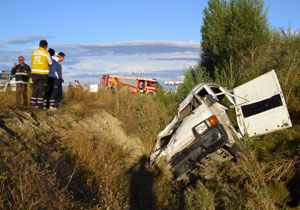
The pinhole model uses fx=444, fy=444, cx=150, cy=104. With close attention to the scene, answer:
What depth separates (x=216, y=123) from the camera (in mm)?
9234

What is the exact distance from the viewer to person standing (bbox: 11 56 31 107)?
11148mm

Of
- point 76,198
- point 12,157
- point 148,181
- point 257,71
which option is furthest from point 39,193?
point 257,71

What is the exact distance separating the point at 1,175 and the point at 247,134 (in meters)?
6.72

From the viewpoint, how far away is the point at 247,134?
34.1 ft

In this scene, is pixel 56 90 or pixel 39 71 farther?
pixel 56 90

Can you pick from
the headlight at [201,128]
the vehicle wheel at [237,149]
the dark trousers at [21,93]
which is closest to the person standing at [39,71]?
the dark trousers at [21,93]

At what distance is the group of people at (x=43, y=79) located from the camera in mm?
11008

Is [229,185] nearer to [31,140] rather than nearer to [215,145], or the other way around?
[215,145]

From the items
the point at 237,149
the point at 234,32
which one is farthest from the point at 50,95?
the point at 234,32

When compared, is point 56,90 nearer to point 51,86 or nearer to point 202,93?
point 51,86

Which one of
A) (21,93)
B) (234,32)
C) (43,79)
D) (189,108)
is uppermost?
(234,32)

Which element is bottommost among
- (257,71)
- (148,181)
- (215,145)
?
(148,181)

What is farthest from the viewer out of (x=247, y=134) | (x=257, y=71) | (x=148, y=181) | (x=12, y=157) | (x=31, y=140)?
(x=257, y=71)

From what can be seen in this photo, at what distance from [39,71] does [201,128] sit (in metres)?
4.38
